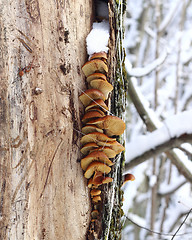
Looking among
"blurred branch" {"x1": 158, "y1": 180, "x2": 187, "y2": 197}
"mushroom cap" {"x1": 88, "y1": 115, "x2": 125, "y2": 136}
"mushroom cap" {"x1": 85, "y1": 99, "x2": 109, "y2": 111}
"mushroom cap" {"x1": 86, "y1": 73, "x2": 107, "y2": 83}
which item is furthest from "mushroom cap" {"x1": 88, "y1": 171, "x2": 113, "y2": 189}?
"blurred branch" {"x1": 158, "y1": 180, "x2": 187, "y2": 197}

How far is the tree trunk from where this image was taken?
3.58 feet

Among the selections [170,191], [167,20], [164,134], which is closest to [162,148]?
[164,134]

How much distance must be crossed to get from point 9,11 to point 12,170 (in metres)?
0.71

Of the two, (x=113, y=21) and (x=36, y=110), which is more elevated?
(x=113, y=21)

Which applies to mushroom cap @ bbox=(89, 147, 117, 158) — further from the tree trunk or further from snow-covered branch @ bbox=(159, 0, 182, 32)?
snow-covered branch @ bbox=(159, 0, 182, 32)

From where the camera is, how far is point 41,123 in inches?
44.8

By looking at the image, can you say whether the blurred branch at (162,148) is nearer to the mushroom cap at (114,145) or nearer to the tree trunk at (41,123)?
the mushroom cap at (114,145)

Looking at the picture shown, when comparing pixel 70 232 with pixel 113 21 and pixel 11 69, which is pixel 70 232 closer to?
pixel 11 69

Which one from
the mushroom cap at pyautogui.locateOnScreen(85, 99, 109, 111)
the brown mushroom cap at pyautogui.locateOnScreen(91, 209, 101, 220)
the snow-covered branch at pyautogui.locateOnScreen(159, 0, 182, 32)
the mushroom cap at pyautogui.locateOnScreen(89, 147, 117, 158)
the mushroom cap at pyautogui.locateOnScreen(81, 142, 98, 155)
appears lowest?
the brown mushroom cap at pyautogui.locateOnScreen(91, 209, 101, 220)

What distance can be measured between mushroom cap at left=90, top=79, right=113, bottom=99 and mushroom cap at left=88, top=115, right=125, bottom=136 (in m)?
0.17

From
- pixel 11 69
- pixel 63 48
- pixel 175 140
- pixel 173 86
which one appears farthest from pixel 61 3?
pixel 173 86

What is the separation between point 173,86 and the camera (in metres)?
6.48

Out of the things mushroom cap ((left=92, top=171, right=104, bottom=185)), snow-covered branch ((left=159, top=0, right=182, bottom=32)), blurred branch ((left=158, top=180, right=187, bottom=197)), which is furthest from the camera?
snow-covered branch ((left=159, top=0, right=182, bottom=32))

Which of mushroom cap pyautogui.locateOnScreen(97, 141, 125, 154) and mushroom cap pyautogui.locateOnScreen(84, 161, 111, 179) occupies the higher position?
mushroom cap pyautogui.locateOnScreen(97, 141, 125, 154)
